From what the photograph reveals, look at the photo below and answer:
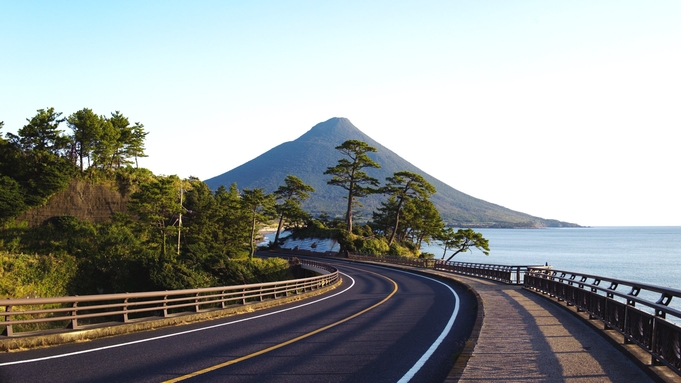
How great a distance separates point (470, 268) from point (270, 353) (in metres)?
32.9

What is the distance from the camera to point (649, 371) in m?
7.40

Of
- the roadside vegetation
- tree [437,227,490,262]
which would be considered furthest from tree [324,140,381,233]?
tree [437,227,490,262]

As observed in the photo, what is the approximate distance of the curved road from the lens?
8086 mm

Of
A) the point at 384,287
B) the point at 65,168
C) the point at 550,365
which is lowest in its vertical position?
the point at 384,287

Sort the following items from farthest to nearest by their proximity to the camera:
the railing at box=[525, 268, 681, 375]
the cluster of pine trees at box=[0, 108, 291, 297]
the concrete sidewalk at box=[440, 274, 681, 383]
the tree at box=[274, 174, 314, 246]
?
1. the tree at box=[274, 174, 314, 246]
2. the cluster of pine trees at box=[0, 108, 291, 297]
3. the concrete sidewalk at box=[440, 274, 681, 383]
4. the railing at box=[525, 268, 681, 375]

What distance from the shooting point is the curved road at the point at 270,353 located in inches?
318

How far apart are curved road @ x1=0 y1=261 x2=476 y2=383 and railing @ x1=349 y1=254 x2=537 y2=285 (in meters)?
16.0

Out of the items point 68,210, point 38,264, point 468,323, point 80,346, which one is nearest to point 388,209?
point 68,210

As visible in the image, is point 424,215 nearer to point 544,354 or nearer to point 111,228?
point 111,228

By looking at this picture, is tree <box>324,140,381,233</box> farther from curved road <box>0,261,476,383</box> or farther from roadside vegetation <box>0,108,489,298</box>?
curved road <box>0,261,476,383</box>

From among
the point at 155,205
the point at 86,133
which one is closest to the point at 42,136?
the point at 86,133

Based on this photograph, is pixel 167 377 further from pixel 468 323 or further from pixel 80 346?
pixel 468 323

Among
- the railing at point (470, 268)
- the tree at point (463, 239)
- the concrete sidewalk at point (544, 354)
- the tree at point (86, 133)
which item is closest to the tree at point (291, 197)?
the railing at point (470, 268)

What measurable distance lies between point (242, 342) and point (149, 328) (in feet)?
10.8
